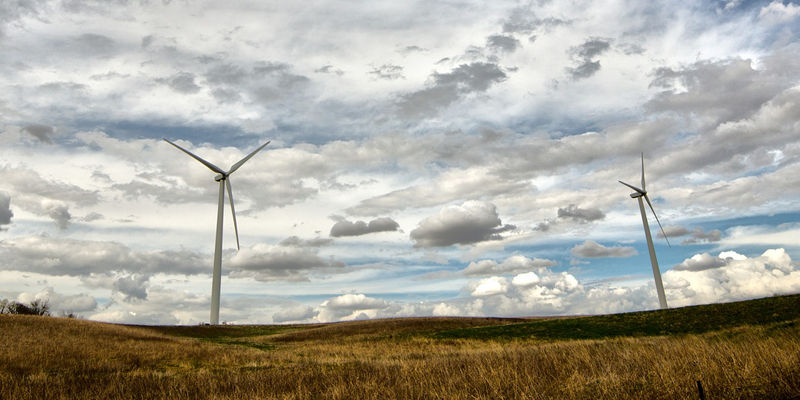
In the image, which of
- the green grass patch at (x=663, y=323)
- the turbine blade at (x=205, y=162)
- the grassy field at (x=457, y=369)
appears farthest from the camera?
the turbine blade at (x=205, y=162)

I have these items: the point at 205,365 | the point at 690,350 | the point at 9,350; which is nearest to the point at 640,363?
the point at 690,350

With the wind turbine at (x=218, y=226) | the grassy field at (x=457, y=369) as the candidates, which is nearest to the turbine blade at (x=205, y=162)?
the wind turbine at (x=218, y=226)

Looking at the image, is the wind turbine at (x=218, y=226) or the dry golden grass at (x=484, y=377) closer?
the dry golden grass at (x=484, y=377)

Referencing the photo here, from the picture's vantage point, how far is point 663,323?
4756 centimetres

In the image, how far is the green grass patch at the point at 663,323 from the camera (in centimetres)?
4238

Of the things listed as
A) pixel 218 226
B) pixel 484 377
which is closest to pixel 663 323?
pixel 484 377

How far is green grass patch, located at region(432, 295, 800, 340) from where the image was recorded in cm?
4238

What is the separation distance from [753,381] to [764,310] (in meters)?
46.3

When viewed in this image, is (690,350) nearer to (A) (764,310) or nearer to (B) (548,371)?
(B) (548,371)

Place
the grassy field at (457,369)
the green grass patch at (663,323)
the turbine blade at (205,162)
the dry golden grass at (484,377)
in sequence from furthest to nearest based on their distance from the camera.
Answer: the turbine blade at (205,162), the green grass patch at (663,323), the grassy field at (457,369), the dry golden grass at (484,377)

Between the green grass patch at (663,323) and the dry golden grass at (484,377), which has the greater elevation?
the dry golden grass at (484,377)

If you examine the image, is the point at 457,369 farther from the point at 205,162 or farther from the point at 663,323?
the point at 205,162

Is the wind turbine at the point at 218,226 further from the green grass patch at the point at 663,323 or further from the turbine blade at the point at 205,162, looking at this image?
the green grass patch at the point at 663,323

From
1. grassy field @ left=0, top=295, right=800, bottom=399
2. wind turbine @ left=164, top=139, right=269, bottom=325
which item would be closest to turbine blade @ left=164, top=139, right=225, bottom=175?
wind turbine @ left=164, top=139, right=269, bottom=325
